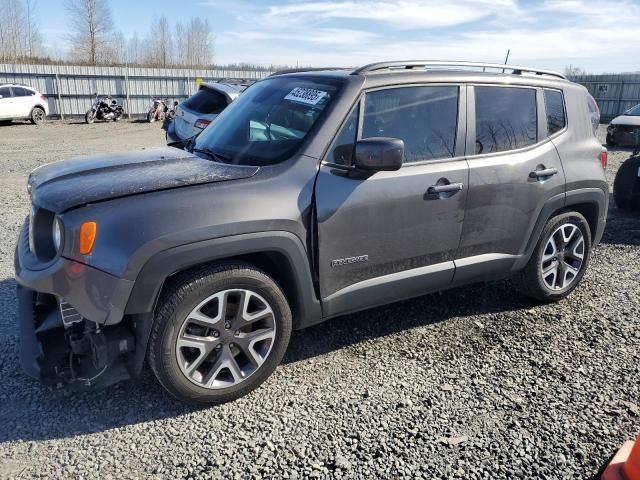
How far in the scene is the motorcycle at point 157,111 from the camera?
79.6 feet

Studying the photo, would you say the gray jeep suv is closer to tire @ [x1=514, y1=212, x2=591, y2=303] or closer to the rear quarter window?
tire @ [x1=514, y1=212, x2=591, y2=303]

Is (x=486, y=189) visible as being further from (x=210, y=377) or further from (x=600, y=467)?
(x=210, y=377)

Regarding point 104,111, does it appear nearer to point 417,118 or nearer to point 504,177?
point 417,118

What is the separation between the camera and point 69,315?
285 cm

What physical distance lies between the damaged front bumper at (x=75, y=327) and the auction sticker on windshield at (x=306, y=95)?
167cm

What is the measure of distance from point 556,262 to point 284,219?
263 cm

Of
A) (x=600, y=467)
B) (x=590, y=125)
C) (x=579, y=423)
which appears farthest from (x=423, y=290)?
(x=590, y=125)

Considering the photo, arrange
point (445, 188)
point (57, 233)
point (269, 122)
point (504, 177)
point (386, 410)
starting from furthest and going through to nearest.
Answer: point (504, 177) < point (269, 122) < point (445, 188) < point (386, 410) < point (57, 233)

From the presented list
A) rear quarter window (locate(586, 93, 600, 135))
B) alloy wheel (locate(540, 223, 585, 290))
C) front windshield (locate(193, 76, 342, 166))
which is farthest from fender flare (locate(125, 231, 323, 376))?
rear quarter window (locate(586, 93, 600, 135))

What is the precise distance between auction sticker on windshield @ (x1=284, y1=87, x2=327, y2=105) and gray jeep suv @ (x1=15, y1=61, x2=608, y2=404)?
15mm

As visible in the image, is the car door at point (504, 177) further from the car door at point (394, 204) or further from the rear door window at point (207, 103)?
the rear door window at point (207, 103)

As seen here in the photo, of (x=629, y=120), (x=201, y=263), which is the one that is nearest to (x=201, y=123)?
(x=201, y=263)

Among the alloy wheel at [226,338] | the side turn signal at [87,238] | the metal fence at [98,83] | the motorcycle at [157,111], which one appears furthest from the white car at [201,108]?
the metal fence at [98,83]

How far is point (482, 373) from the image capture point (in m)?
3.46
